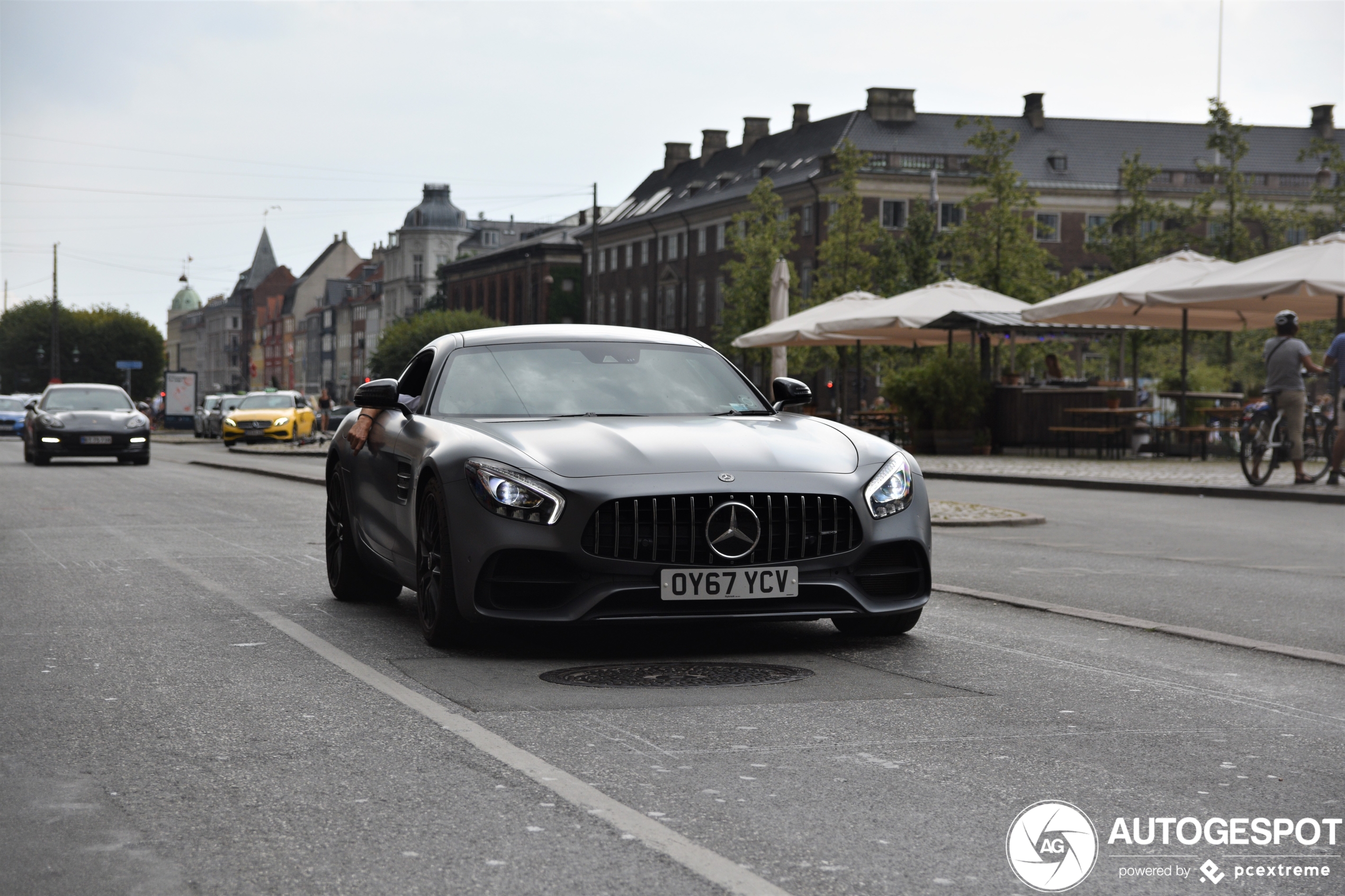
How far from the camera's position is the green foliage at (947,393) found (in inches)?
1248

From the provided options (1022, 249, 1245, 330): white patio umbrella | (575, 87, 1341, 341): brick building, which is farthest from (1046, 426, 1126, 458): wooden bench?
(575, 87, 1341, 341): brick building

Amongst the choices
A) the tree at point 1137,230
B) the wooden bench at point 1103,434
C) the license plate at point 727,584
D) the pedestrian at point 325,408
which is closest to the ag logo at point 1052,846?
the license plate at point 727,584

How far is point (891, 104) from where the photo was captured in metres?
85.5

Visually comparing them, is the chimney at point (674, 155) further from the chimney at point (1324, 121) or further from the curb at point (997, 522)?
the curb at point (997, 522)

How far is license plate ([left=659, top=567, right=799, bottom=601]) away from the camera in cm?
668

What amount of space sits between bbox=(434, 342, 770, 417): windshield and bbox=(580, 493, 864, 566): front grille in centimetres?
125

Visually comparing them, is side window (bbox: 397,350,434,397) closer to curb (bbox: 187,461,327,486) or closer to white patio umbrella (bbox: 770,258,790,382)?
curb (bbox: 187,461,327,486)

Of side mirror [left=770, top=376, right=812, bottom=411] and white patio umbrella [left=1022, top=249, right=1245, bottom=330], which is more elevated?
white patio umbrella [left=1022, top=249, right=1245, bottom=330]

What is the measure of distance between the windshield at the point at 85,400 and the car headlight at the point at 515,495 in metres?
25.8

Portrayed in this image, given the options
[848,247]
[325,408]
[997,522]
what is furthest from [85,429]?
[848,247]

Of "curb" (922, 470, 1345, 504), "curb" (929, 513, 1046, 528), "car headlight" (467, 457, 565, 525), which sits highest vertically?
"car headlight" (467, 457, 565, 525)

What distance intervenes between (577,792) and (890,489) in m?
2.97

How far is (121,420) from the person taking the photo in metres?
30.5

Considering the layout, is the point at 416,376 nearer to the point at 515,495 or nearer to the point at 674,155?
the point at 515,495
